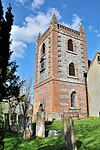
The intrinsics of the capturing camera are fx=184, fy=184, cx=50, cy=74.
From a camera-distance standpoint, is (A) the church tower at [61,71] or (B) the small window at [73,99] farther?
(B) the small window at [73,99]

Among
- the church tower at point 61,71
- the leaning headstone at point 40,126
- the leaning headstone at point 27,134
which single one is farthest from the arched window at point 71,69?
the leaning headstone at point 27,134

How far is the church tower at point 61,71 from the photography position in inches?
850

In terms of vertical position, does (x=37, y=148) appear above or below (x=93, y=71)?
below

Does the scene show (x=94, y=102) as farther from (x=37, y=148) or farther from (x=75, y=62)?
(x=37, y=148)

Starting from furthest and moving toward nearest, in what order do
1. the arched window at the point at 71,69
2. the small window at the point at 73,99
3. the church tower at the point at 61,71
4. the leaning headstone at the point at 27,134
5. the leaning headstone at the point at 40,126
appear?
the arched window at the point at 71,69 → the small window at the point at 73,99 → the church tower at the point at 61,71 → the leaning headstone at the point at 40,126 → the leaning headstone at the point at 27,134

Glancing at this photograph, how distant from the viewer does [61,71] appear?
22.9 metres

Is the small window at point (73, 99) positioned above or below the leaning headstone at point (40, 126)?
above

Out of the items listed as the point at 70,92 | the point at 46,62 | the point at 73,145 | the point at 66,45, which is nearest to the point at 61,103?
the point at 70,92

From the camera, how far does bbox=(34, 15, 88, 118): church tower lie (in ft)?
70.8

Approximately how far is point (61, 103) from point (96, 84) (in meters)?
5.05

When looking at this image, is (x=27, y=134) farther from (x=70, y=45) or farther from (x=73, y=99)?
(x=70, y=45)

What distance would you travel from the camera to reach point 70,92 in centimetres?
2266

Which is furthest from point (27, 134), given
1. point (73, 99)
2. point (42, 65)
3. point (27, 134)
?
point (42, 65)

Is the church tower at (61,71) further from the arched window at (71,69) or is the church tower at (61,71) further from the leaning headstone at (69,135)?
the leaning headstone at (69,135)
